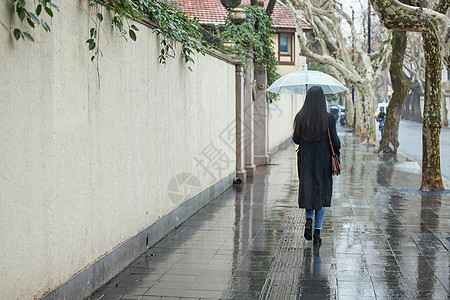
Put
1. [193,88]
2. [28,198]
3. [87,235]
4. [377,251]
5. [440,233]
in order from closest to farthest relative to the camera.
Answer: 1. [28,198]
2. [87,235]
3. [377,251]
4. [440,233]
5. [193,88]

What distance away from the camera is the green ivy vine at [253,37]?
1390 centimetres

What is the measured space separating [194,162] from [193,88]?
3.59 feet

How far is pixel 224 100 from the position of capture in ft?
40.7

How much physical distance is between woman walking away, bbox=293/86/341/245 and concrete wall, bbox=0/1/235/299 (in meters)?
1.70

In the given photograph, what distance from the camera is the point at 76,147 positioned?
5039 mm

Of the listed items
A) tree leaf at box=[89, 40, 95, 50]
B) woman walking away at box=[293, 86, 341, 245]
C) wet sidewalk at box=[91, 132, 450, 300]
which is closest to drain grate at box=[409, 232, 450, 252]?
wet sidewalk at box=[91, 132, 450, 300]

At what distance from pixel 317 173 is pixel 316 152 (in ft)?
0.80

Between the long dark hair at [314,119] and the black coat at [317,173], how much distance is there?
105mm

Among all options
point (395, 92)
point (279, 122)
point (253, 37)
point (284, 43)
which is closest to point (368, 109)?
point (279, 122)

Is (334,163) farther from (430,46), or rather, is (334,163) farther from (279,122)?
(279,122)

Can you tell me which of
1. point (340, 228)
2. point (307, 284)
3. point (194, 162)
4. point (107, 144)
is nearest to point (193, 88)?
point (194, 162)

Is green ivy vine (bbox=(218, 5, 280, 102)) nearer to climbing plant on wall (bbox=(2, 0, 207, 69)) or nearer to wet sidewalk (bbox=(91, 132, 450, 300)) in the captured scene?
wet sidewalk (bbox=(91, 132, 450, 300))

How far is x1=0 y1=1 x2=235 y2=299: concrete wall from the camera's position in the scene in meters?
4.02

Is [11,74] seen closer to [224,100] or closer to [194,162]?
[194,162]
